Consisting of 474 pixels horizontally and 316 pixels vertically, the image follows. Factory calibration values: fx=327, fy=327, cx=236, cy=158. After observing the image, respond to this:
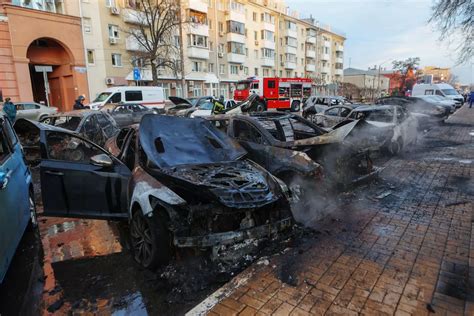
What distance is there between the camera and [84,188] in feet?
14.3

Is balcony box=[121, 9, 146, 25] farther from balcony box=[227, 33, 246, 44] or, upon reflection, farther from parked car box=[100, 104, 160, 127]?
parked car box=[100, 104, 160, 127]

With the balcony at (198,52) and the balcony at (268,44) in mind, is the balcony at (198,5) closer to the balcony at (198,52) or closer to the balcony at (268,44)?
the balcony at (198,52)

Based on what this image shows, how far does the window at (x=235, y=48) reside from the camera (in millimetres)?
43031

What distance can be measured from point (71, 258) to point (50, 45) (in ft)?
92.5

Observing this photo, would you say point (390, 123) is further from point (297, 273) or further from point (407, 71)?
point (407, 71)

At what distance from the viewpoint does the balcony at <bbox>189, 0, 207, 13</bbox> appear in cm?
3619

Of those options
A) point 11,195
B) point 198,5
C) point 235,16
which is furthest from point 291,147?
point 235,16

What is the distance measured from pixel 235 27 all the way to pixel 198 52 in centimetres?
874

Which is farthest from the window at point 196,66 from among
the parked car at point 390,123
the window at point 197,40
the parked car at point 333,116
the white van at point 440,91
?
the parked car at point 390,123

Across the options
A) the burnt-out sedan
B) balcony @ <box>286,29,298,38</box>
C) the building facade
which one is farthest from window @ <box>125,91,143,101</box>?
balcony @ <box>286,29,298,38</box>

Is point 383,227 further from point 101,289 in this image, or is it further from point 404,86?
point 404,86

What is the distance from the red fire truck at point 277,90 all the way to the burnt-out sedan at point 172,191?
26.2 meters

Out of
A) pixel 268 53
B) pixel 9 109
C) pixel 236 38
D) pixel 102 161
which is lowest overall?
pixel 102 161

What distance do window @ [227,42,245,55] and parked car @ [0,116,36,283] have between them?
40.9 meters
